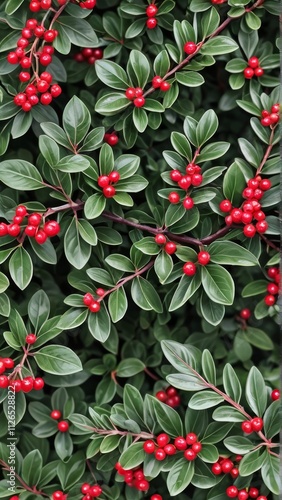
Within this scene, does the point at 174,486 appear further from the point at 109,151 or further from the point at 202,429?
the point at 109,151

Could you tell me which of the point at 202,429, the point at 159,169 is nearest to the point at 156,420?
the point at 202,429

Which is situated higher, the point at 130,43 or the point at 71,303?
the point at 130,43

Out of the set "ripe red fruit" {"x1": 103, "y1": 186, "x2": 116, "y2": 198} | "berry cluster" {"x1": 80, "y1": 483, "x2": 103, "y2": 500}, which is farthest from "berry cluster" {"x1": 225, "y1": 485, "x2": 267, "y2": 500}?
"ripe red fruit" {"x1": 103, "y1": 186, "x2": 116, "y2": 198}

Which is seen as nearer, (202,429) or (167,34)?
(202,429)

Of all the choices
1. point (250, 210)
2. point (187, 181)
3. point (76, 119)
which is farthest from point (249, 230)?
point (76, 119)

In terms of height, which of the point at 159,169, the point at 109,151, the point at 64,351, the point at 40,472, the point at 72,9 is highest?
the point at 72,9

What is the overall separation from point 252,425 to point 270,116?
54 cm

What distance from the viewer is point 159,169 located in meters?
1.21

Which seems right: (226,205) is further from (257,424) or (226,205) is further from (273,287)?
(257,424)

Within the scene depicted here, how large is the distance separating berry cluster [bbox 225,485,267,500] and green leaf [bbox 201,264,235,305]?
0.32 m

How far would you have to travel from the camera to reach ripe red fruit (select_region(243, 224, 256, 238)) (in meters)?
1.07

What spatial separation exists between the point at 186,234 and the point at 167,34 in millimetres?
409

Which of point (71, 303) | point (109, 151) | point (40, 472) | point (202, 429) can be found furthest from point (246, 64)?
point (40, 472)

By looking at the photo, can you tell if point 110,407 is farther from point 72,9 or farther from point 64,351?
point 72,9
